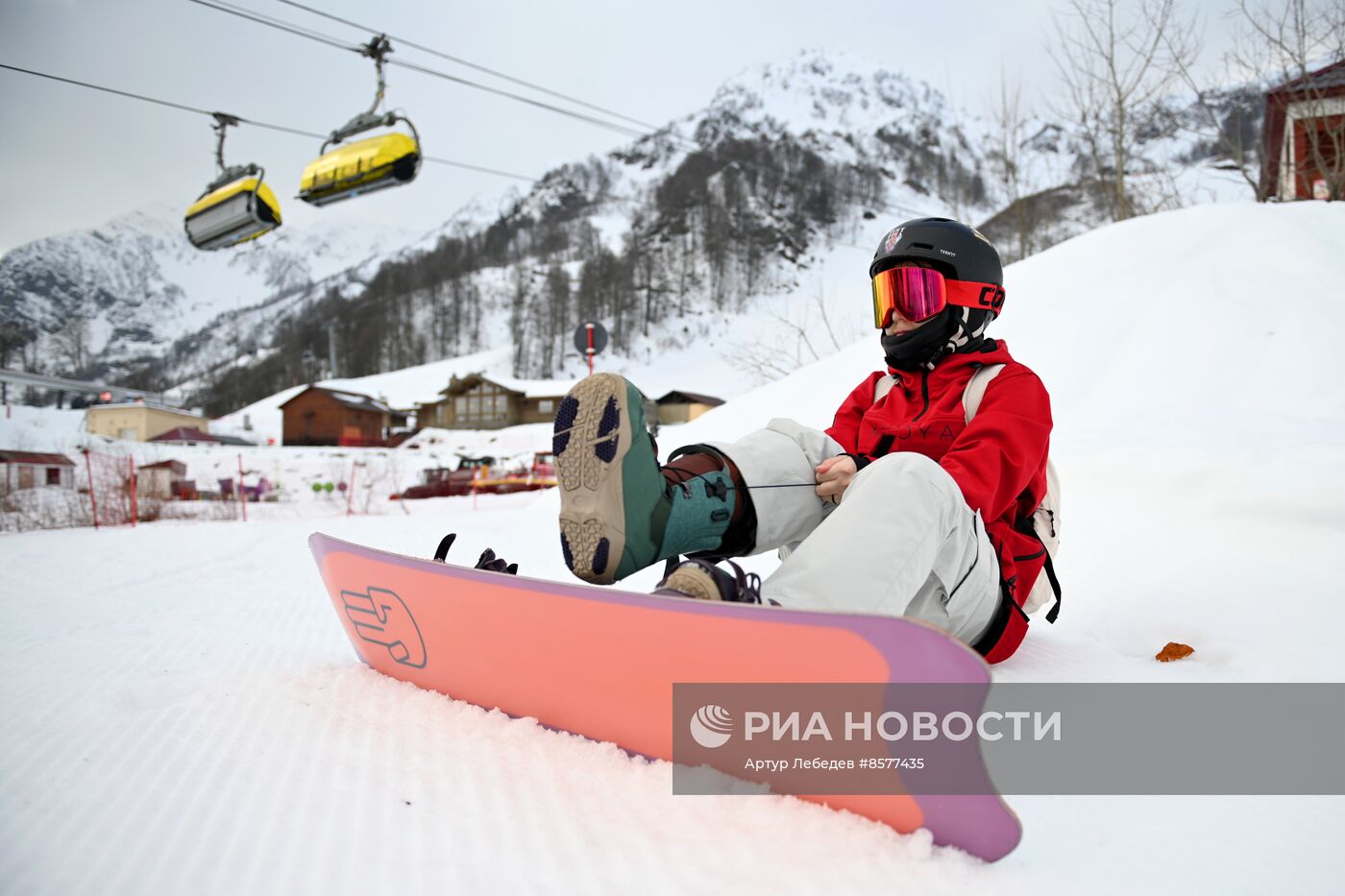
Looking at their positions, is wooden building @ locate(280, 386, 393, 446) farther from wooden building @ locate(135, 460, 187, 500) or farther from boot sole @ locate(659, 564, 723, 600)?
boot sole @ locate(659, 564, 723, 600)

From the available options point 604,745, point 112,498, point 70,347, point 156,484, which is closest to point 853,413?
point 604,745

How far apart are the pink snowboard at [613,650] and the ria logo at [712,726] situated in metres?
0.05

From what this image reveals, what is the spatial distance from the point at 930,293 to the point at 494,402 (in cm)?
3533

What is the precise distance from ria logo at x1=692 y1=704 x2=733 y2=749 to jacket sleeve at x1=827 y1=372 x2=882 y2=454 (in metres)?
1.04

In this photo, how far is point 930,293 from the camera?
161 cm

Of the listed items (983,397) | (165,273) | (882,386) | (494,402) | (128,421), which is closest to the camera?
(983,397)

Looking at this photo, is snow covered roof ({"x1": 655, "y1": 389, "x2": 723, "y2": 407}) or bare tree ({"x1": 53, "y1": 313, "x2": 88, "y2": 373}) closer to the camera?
bare tree ({"x1": 53, "y1": 313, "x2": 88, "y2": 373})

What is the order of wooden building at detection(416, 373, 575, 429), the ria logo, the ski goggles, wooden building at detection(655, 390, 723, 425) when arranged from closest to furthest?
the ria logo < the ski goggles < wooden building at detection(655, 390, 723, 425) < wooden building at detection(416, 373, 575, 429)

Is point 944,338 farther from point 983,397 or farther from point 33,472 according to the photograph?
point 33,472

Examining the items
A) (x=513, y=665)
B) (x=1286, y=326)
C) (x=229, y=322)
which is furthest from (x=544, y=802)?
(x=229, y=322)

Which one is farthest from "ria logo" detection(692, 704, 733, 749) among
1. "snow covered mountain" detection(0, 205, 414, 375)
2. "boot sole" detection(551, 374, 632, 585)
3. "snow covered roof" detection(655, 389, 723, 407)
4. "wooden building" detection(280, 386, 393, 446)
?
"snow covered mountain" detection(0, 205, 414, 375)

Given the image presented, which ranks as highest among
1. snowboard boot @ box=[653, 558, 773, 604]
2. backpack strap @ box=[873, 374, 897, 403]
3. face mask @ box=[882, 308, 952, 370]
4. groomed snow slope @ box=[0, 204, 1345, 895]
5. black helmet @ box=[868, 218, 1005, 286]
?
black helmet @ box=[868, 218, 1005, 286]

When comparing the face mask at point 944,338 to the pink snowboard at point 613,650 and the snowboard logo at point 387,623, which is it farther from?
the snowboard logo at point 387,623

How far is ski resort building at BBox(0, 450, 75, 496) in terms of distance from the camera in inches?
330
